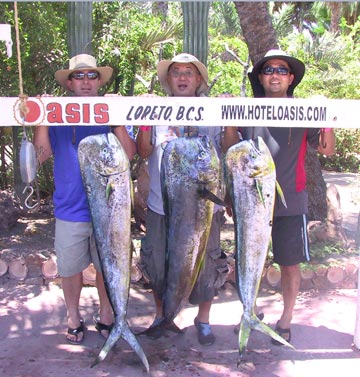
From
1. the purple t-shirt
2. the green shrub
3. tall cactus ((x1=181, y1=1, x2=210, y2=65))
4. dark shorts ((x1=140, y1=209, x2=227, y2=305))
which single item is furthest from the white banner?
the green shrub

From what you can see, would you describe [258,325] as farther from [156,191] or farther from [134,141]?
[134,141]

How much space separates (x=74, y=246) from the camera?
3404 mm

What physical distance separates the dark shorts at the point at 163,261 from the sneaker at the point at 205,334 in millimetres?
235

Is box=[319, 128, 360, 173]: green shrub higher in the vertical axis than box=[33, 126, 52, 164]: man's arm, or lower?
lower

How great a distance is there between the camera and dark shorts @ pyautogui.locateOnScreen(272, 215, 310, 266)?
3.42 m

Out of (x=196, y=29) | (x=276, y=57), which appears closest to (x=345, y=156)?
(x=196, y=29)

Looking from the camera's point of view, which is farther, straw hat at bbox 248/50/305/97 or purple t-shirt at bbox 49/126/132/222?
purple t-shirt at bbox 49/126/132/222

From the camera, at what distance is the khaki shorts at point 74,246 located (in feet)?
11.1

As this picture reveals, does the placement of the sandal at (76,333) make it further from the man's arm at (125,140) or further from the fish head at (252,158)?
the fish head at (252,158)

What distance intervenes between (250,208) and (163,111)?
2.48 feet

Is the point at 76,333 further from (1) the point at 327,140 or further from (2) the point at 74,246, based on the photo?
(1) the point at 327,140

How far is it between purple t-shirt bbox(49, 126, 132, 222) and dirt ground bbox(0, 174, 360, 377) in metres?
0.99

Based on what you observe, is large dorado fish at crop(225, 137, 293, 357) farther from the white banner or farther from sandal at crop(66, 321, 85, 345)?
sandal at crop(66, 321, 85, 345)

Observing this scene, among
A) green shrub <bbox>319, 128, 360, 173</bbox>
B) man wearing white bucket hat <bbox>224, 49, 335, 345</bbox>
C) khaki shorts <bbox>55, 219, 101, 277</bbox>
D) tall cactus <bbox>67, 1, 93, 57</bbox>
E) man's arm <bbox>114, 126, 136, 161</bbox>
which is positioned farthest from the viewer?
green shrub <bbox>319, 128, 360, 173</bbox>
